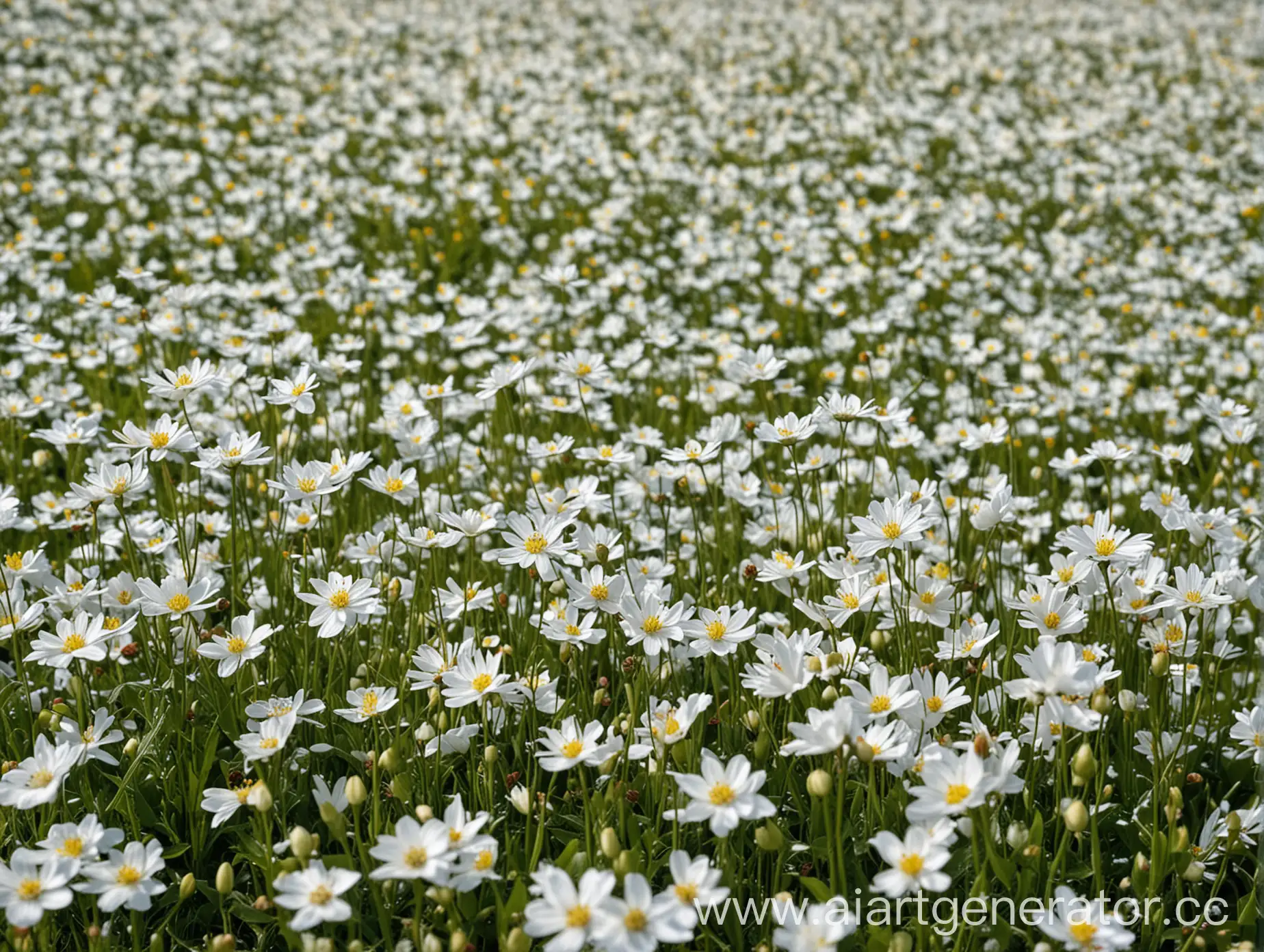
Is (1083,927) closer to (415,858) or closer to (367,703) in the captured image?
(415,858)

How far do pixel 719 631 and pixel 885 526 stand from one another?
0.46 m

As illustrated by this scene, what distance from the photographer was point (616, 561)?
3.00 m

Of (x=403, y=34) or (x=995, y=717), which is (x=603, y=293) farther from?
(x=403, y=34)

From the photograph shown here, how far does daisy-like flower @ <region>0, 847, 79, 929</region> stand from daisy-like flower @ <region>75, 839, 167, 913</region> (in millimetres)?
36

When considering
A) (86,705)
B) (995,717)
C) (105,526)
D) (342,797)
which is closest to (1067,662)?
(995,717)

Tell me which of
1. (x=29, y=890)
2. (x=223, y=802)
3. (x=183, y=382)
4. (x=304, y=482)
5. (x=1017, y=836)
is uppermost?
(x=183, y=382)

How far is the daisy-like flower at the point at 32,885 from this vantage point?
173cm

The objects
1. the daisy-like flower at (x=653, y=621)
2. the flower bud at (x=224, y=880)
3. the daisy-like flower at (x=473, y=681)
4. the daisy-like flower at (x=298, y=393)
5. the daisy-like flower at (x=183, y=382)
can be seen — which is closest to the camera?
the flower bud at (x=224, y=880)

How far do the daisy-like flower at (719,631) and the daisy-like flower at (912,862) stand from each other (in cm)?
64

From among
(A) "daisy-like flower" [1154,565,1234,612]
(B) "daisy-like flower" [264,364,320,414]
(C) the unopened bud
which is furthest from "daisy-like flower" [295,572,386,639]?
(A) "daisy-like flower" [1154,565,1234,612]

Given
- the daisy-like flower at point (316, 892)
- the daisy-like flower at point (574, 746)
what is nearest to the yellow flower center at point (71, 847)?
the daisy-like flower at point (316, 892)

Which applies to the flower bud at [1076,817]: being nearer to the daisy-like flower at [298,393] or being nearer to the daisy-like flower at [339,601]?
the daisy-like flower at [339,601]

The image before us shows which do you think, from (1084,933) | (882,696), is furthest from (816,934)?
(882,696)

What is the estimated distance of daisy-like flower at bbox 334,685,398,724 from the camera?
89.4 inches
